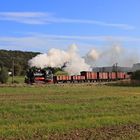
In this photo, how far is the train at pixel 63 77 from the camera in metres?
88.2

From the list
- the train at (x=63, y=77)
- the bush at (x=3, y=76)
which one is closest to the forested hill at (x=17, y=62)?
the train at (x=63, y=77)

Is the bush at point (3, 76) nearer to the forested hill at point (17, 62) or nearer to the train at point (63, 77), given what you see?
the train at point (63, 77)

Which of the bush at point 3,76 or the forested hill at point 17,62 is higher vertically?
the forested hill at point 17,62

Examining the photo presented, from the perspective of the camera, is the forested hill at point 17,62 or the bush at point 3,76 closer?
the bush at point 3,76

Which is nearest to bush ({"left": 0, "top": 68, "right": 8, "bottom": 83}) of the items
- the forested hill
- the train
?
the train

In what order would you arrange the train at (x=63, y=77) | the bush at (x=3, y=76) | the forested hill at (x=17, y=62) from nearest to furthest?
the train at (x=63, y=77) < the bush at (x=3, y=76) < the forested hill at (x=17, y=62)

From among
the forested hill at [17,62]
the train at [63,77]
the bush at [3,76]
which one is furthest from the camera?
the forested hill at [17,62]

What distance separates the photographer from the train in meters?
88.2

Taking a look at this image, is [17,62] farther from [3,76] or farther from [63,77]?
[63,77]

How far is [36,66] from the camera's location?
98.1 meters

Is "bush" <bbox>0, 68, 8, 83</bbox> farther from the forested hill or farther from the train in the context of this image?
the forested hill

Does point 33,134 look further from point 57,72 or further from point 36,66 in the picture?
point 57,72

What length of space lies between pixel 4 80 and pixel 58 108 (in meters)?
72.9

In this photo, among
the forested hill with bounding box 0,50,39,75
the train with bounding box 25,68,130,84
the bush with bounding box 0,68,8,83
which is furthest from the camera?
the forested hill with bounding box 0,50,39,75
